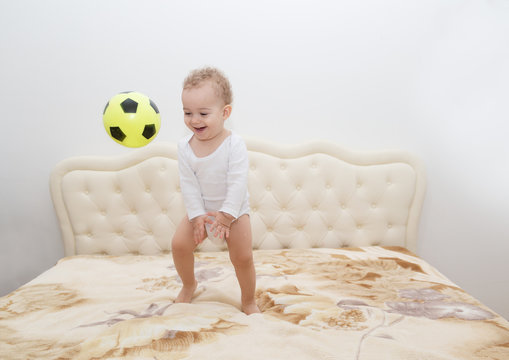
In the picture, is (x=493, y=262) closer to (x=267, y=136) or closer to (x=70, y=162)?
(x=267, y=136)

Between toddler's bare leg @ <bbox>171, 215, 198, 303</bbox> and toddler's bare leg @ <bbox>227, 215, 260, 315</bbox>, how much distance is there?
0.17 m

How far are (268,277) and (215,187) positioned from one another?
60 cm

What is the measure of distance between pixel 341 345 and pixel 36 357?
961mm

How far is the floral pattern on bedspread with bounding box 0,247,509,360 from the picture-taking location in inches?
41.1

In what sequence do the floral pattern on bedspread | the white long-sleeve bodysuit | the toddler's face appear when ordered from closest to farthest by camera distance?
the floral pattern on bedspread → the toddler's face → the white long-sleeve bodysuit

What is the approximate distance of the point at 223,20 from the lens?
6.79 ft

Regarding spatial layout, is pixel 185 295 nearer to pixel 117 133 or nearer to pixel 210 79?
pixel 117 133

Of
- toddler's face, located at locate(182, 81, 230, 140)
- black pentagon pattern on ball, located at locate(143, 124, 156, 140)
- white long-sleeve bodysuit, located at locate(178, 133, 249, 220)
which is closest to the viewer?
toddler's face, located at locate(182, 81, 230, 140)

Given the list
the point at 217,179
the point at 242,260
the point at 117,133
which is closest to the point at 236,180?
the point at 217,179

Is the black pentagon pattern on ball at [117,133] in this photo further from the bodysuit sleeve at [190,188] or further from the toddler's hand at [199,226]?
the toddler's hand at [199,226]

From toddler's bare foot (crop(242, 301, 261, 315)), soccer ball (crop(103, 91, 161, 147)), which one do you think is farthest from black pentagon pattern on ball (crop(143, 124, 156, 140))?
toddler's bare foot (crop(242, 301, 261, 315))

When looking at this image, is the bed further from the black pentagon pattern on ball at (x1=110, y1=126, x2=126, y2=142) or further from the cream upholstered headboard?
the black pentagon pattern on ball at (x1=110, y1=126, x2=126, y2=142)

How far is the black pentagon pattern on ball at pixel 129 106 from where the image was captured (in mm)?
1373

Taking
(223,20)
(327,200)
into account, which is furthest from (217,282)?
(223,20)
